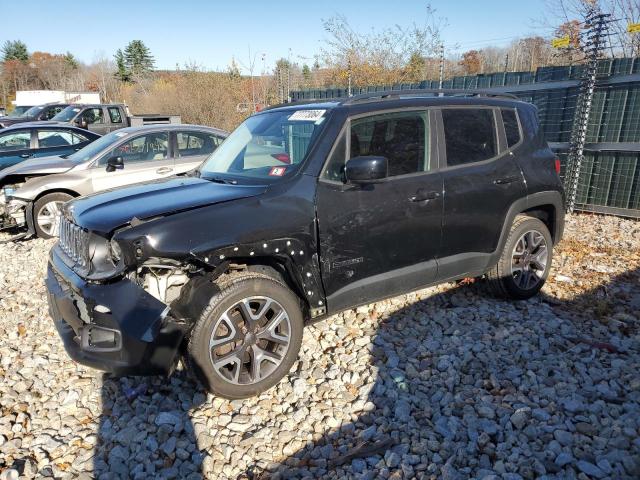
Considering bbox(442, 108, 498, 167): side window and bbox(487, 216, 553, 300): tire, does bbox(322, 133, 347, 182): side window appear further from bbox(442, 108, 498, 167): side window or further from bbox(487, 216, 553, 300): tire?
bbox(487, 216, 553, 300): tire

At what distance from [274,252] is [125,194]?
1281mm

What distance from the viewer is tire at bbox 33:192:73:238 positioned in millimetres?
7020

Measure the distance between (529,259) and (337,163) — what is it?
2.40 meters

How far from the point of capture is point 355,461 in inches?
103

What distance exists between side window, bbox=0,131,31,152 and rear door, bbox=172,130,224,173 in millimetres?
3823

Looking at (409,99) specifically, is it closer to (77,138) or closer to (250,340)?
(250,340)

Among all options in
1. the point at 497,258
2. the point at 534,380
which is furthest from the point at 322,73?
the point at 534,380

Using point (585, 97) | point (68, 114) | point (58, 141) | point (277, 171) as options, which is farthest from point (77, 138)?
point (585, 97)

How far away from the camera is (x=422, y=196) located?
3703 millimetres

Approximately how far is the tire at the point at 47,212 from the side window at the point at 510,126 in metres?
6.25

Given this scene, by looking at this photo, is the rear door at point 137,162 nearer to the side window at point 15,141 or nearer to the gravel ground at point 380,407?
the gravel ground at point 380,407

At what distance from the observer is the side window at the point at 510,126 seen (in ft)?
14.2

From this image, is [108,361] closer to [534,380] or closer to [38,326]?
[38,326]

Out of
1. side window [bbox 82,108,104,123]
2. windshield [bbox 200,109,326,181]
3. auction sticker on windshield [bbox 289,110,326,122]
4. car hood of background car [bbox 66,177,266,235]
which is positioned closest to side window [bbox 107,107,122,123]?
side window [bbox 82,108,104,123]
